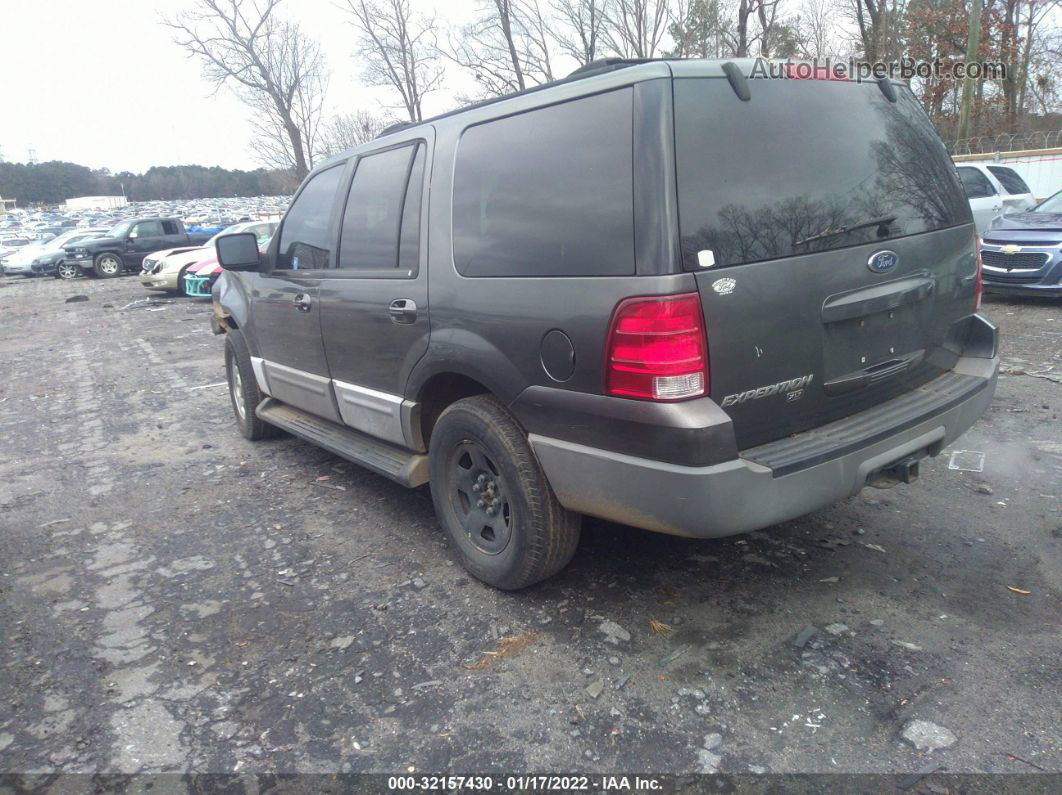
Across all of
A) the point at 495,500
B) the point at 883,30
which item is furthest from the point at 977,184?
the point at 883,30

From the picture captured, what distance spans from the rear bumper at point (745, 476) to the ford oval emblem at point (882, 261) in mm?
575

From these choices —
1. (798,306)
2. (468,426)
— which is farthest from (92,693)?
(798,306)

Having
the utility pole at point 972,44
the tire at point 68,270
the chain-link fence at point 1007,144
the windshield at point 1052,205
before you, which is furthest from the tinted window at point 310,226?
the tire at point 68,270

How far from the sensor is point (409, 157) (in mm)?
3734

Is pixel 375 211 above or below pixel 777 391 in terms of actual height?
above

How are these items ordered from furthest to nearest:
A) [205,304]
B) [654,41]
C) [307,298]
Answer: [654,41] < [205,304] < [307,298]

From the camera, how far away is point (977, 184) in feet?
39.5

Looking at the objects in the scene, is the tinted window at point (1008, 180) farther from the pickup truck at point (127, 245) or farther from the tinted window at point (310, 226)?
the pickup truck at point (127, 245)

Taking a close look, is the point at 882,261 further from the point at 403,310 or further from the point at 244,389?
the point at 244,389

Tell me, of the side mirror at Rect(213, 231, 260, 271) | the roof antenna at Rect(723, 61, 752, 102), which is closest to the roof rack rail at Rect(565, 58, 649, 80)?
the roof antenna at Rect(723, 61, 752, 102)

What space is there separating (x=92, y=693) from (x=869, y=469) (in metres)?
3.08

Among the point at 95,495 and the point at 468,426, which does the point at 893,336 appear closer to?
the point at 468,426

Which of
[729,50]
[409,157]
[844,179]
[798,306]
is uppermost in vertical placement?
[729,50]

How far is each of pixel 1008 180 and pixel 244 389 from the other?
504 inches
